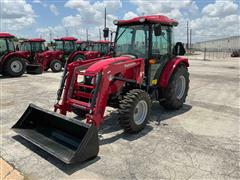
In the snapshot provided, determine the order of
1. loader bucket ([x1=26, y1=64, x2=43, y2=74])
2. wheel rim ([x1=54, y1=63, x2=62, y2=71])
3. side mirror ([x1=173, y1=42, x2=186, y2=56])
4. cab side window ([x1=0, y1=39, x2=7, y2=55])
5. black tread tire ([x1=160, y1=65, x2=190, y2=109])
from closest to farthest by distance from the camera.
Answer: black tread tire ([x1=160, y1=65, x2=190, y2=109]), side mirror ([x1=173, y1=42, x2=186, y2=56]), cab side window ([x1=0, y1=39, x2=7, y2=55]), loader bucket ([x1=26, y1=64, x2=43, y2=74]), wheel rim ([x1=54, y1=63, x2=62, y2=71])

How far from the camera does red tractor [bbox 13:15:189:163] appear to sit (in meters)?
4.11

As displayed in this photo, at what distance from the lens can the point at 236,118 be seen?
236 inches

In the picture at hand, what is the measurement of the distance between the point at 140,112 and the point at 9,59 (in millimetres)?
10658

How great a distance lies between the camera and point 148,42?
552 centimetres

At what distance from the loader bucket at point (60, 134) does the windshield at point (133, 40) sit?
2.32 m

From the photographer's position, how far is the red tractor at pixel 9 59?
13.2 m

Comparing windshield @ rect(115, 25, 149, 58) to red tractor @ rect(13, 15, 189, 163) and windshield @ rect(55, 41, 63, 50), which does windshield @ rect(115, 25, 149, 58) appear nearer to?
red tractor @ rect(13, 15, 189, 163)

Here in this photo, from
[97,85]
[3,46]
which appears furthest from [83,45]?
[97,85]

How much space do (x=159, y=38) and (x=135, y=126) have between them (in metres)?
2.27

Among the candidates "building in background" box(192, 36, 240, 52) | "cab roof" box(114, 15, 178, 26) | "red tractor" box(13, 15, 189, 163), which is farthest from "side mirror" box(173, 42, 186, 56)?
"building in background" box(192, 36, 240, 52)

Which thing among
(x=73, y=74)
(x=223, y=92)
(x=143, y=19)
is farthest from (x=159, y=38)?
(x=223, y=92)

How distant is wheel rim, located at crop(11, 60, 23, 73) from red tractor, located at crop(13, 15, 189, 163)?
29.9ft

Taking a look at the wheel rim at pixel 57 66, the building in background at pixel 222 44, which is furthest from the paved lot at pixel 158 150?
the building in background at pixel 222 44

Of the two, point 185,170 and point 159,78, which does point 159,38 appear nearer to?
point 159,78
